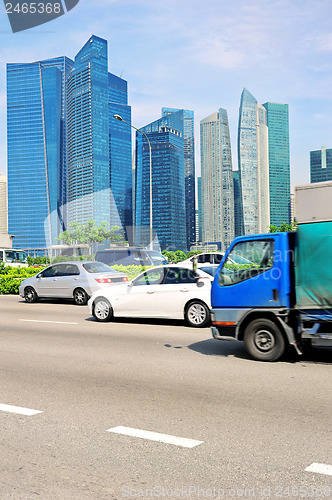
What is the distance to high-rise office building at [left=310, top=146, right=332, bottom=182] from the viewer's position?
14188cm

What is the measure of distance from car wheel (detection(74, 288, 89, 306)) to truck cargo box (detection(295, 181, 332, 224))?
11.3 m

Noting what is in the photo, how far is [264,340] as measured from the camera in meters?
7.42

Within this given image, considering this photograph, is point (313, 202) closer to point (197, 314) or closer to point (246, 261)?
point (246, 261)

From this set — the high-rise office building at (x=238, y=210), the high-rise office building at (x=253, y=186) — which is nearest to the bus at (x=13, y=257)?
the high-rise office building at (x=238, y=210)

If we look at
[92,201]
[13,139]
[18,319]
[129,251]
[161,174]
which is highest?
[13,139]

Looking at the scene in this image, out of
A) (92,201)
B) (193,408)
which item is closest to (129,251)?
(92,201)

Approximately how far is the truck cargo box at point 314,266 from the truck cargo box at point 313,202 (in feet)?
0.34

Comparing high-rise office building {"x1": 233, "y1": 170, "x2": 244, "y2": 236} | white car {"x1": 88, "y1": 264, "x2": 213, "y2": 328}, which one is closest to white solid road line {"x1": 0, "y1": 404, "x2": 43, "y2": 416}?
white car {"x1": 88, "y1": 264, "x2": 213, "y2": 328}

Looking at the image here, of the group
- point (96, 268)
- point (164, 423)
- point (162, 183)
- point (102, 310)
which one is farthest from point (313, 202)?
point (162, 183)

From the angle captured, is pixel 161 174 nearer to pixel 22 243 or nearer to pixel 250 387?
pixel 250 387

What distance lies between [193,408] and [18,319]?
9380 millimetres

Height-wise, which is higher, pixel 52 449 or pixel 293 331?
pixel 293 331

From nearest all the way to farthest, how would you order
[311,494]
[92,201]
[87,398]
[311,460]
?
[311,494], [311,460], [87,398], [92,201]

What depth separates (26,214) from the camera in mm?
166375
